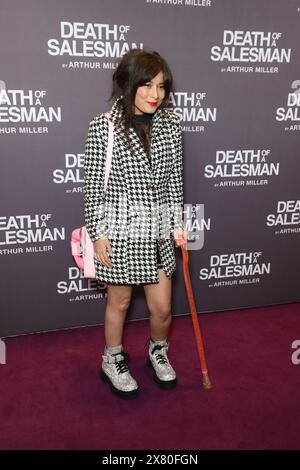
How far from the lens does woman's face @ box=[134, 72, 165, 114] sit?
1776mm

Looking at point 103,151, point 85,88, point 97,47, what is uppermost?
point 97,47

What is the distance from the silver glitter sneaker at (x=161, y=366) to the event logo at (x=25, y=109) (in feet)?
4.22

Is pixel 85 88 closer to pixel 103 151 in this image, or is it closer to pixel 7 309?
pixel 103 151

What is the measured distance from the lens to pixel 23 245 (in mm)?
2555

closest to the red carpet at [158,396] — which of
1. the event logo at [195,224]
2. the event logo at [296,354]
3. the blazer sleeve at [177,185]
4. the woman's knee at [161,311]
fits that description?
the event logo at [296,354]

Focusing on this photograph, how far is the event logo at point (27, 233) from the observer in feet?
8.20

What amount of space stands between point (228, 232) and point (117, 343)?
1.09 metres

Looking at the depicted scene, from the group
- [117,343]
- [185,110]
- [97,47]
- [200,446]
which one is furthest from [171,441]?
[97,47]

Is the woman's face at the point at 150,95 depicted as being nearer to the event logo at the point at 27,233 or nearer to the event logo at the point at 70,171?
the event logo at the point at 70,171

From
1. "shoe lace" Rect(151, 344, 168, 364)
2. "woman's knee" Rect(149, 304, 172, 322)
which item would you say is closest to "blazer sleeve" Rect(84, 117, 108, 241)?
"woman's knee" Rect(149, 304, 172, 322)

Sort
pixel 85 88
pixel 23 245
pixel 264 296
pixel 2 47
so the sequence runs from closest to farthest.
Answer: pixel 2 47
pixel 85 88
pixel 23 245
pixel 264 296

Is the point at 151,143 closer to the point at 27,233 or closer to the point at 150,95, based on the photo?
the point at 150,95

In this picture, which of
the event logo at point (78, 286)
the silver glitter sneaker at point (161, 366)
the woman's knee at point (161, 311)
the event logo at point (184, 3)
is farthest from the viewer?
the event logo at point (78, 286)

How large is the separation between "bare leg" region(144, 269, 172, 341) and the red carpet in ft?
1.08
